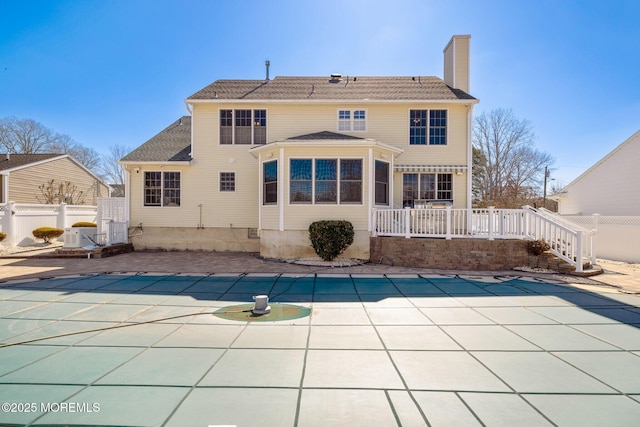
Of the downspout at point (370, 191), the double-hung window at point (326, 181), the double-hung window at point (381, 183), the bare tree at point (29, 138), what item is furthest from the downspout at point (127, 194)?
the bare tree at point (29, 138)

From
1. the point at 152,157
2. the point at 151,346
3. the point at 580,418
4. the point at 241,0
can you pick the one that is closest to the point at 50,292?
the point at 151,346

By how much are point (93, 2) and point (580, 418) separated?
1580 centimetres

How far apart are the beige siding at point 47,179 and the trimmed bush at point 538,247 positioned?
87.6 ft

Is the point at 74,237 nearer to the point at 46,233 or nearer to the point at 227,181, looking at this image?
the point at 46,233

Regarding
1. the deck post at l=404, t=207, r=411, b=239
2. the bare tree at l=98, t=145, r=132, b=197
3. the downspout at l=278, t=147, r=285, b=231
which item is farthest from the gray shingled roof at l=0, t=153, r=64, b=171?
the deck post at l=404, t=207, r=411, b=239

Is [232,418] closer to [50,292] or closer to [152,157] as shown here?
[50,292]

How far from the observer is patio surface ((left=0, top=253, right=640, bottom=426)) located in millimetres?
2756

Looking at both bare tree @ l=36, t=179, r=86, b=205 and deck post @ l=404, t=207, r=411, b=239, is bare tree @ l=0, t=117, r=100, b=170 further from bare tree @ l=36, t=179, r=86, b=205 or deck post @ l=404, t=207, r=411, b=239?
deck post @ l=404, t=207, r=411, b=239

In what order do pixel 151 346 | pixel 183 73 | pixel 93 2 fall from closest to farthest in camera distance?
1. pixel 151 346
2. pixel 93 2
3. pixel 183 73

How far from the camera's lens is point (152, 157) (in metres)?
13.4

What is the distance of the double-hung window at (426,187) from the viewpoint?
43.9ft

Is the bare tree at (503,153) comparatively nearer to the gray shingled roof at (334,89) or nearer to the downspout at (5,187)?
the gray shingled roof at (334,89)

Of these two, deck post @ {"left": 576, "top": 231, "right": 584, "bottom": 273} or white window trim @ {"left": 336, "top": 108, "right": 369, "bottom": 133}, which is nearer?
deck post @ {"left": 576, "top": 231, "right": 584, "bottom": 273}

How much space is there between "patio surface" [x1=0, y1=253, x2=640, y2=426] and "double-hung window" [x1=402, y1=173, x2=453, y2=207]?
6464 mm
